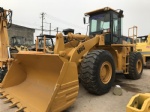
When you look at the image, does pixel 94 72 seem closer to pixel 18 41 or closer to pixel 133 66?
pixel 133 66

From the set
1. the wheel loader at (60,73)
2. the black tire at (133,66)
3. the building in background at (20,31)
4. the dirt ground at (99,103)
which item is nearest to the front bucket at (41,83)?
the wheel loader at (60,73)

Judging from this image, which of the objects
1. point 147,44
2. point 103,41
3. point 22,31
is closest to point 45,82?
point 103,41

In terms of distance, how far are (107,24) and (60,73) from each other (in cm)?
336

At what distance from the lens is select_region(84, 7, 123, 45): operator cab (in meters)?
5.95

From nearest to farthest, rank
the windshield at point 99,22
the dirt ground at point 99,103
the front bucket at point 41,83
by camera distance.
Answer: the front bucket at point 41,83 → the dirt ground at point 99,103 → the windshield at point 99,22

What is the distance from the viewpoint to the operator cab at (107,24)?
19.5 feet

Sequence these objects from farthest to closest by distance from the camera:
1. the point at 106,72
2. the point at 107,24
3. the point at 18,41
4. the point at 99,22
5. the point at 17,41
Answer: the point at 18,41 < the point at 17,41 < the point at 99,22 < the point at 107,24 < the point at 106,72

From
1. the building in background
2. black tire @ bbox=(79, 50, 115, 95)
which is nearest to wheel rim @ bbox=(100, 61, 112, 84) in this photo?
black tire @ bbox=(79, 50, 115, 95)

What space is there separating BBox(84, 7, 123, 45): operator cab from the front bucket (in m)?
2.60

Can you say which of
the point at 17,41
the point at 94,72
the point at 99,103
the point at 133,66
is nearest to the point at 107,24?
the point at 133,66

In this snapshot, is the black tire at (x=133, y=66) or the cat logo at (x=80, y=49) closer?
the cat logo at (x=80, y=49)

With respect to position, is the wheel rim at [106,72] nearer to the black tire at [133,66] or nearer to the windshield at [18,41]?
the black tire at [133,66]

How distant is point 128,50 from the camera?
23.0ft

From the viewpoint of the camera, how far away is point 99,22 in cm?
624
